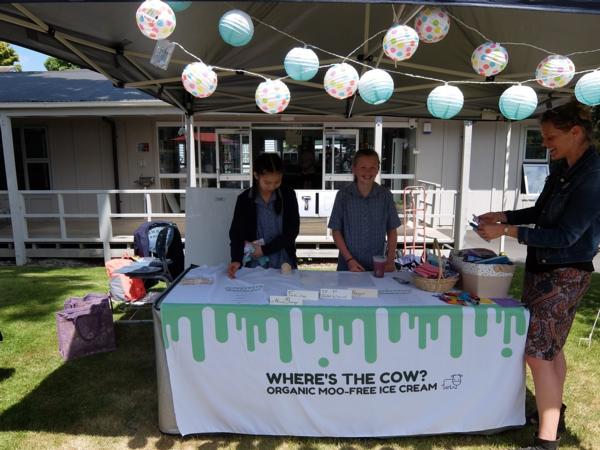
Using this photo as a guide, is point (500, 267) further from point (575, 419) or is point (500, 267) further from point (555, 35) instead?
point (555, 35)

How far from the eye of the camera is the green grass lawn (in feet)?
7.11

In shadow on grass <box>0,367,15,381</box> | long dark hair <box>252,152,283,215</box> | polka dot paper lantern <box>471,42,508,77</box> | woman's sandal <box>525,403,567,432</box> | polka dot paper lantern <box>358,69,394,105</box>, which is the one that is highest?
polka dot paper lantern <box>471,42,508,77</box>

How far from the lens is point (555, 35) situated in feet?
7.64

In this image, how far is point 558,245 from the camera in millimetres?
1784

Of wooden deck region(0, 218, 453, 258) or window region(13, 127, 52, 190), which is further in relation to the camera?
window region(13, 127, 52, 190)

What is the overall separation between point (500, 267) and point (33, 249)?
7.03 m

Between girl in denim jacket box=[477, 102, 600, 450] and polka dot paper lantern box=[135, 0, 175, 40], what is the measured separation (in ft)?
5.29

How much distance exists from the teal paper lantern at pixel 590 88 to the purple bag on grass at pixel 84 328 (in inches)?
131

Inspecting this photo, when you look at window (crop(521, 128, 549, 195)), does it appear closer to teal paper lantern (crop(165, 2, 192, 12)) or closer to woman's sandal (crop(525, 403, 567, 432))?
woman's sandal (crop(525, 403, 567, 432))

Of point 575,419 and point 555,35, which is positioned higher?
point 555,35

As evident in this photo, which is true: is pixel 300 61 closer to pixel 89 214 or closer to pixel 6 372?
pixel 6 372

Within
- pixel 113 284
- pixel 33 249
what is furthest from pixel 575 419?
pixel 33 249

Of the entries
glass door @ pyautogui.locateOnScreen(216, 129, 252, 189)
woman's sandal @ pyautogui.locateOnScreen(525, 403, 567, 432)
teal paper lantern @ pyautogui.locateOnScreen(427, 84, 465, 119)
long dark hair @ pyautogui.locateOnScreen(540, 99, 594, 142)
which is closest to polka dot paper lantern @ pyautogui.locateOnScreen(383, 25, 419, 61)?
teal paper lantern @ pyautogui.locateOnScreen(427, 84, 465, 119)

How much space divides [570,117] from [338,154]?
713 cm
